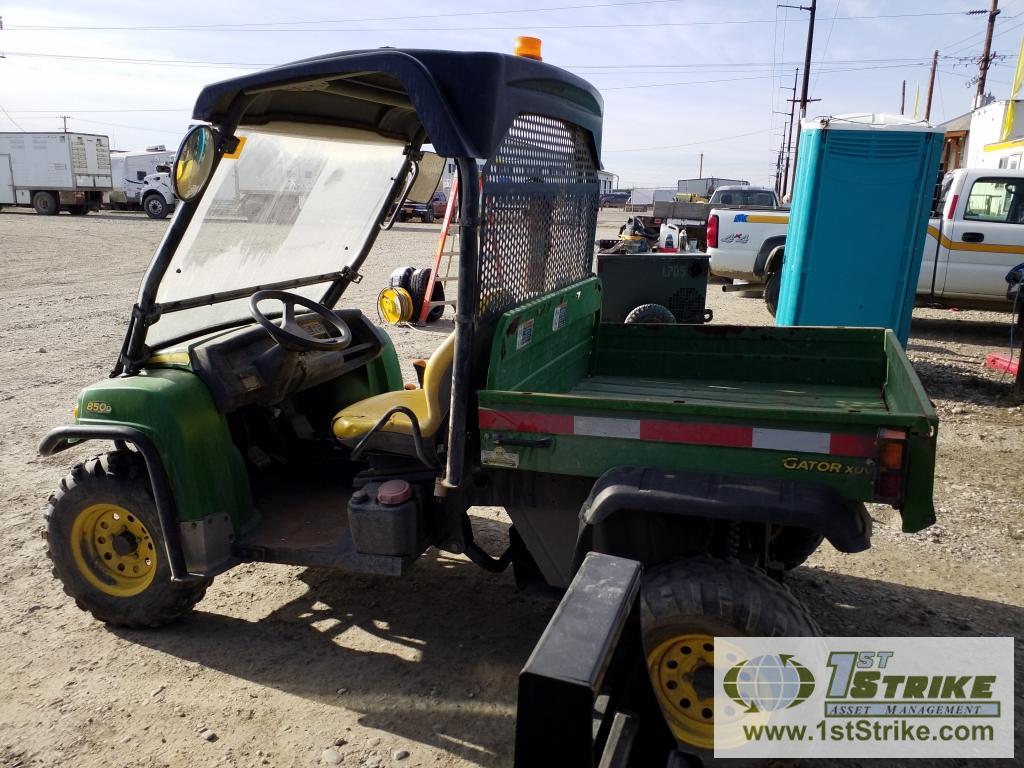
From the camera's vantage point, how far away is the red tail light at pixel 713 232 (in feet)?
43.3

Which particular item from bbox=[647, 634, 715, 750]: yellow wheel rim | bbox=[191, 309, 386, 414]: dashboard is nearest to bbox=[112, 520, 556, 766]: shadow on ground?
bbox=[647, 634, 715, 750]: yellow wheel rim

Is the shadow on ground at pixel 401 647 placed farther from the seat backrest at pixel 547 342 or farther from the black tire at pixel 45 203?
the black tire at pixel 45 203

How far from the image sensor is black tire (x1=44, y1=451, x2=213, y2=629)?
3.52 meters

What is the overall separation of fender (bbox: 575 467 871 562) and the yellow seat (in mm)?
832

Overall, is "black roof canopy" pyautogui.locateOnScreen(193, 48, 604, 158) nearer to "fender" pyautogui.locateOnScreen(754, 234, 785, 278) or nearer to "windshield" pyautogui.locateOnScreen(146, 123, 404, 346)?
"windshield" pyautogui.locateOnScreen(146, 123, 404, 346)

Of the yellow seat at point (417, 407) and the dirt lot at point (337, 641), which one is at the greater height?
the yellow seat at point (417, 407)

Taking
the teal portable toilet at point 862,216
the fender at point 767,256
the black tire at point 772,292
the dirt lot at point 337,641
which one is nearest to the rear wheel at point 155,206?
the fender at point 767,256

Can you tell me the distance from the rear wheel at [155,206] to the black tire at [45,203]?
300cm

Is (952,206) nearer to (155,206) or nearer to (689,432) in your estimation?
(689,432)

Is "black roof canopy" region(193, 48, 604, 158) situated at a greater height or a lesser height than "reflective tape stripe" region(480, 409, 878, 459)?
greater

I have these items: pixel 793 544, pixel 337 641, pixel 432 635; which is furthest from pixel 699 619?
pixel 337 641

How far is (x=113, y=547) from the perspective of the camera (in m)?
3.65

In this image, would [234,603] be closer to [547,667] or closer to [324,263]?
[324,263]

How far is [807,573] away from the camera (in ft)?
14.5
